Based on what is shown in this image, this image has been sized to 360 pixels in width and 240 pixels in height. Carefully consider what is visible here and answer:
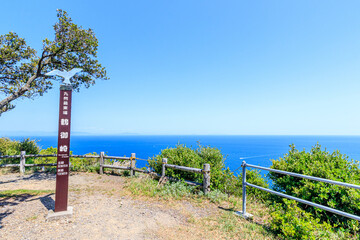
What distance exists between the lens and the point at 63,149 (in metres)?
5.03

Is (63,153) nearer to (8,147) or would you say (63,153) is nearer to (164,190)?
(164,190)

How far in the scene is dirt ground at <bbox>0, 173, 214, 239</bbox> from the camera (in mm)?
4027

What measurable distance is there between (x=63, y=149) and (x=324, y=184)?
721 cm

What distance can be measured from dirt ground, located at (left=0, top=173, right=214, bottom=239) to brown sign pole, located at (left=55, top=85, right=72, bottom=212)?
546 mm

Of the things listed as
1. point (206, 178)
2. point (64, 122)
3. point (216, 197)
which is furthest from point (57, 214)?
point (216, 197)

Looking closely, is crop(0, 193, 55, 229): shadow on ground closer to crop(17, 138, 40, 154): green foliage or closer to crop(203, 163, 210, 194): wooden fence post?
crop(203, 163, 210, 194): wooden fence post

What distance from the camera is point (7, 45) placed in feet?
25.1

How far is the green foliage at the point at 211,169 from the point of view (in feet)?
23.4

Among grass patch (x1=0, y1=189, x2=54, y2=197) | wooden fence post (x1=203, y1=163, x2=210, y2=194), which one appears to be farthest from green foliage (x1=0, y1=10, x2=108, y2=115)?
wooden fence post (x1=203, y1=163, x2=210, y2=194)

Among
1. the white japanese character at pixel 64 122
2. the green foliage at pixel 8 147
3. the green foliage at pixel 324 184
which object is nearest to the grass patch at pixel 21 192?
the white japanese character at pixel 64 122

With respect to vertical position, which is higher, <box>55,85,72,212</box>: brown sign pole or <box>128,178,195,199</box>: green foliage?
<box>55,85,72,212</box>: brown sign pole

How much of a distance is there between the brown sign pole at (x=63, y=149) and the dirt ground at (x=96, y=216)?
21.5 inches

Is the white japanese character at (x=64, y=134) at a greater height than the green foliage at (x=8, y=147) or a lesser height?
greater

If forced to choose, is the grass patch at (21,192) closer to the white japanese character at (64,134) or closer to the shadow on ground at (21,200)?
the shadow on ground at (21,200)
